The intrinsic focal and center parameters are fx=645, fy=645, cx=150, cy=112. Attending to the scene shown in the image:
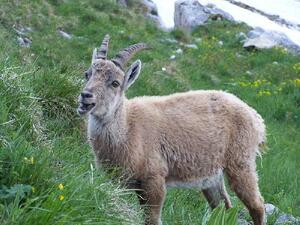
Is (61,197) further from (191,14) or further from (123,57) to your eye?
(191,14)

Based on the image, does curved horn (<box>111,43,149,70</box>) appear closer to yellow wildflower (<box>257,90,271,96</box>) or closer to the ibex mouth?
the ibex mouth

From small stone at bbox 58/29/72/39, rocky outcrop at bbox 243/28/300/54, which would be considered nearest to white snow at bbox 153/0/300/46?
rocky outcrop at bbox 243/28/300/54

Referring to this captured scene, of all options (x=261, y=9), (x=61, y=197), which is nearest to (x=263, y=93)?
(x=61, y=197)

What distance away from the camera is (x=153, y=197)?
7.27 m

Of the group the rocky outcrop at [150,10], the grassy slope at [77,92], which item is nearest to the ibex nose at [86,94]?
the grassy slope at [77,92]

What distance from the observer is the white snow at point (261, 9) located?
28.2 meters

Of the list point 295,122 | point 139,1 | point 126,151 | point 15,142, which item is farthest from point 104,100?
point 139,1

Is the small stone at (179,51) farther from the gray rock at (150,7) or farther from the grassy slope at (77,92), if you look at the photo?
the gray rock at (150,7)

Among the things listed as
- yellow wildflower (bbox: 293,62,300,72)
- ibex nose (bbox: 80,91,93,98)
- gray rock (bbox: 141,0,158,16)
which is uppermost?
ibex nose (bbox: 80,91,93,98)

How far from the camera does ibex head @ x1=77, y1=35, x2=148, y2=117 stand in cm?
711

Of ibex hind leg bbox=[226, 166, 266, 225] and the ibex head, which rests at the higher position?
the ibex head

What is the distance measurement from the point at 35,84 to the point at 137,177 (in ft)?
6.92

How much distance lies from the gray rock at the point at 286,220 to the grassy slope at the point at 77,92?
644 millimetres

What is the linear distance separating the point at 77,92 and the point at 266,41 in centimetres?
1368
